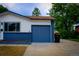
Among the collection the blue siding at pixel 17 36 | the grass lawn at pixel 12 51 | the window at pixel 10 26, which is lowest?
the grass lawn at pixel 12 51

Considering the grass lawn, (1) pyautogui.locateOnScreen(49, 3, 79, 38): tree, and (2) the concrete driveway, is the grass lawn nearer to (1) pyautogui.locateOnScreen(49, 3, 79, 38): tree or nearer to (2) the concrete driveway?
(2) the concrete driveway

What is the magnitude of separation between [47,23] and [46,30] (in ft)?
2.40

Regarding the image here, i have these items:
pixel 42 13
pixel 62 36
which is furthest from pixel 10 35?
pixel 62 36

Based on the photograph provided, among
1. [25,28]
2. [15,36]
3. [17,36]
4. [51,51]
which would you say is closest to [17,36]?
[17,36]

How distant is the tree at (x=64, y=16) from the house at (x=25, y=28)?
22.9 ft

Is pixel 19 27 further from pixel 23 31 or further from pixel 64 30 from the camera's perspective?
pixel 64 30

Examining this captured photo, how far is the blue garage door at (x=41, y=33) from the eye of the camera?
84.1ft

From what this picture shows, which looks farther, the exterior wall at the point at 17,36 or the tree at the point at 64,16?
the tree at the point at 64,16

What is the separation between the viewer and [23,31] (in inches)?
1010

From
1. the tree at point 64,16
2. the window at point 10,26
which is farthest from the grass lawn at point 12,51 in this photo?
the tree at point 64,16

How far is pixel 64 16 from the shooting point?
35.2 metres

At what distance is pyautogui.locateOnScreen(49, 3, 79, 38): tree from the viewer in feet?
108

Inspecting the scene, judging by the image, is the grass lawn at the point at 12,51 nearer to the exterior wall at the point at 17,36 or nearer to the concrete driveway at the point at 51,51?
the concrete driveway at the point at 51,51

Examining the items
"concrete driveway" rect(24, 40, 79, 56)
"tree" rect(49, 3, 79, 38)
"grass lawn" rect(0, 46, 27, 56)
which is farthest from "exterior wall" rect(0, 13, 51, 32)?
"grass lawn" rect(0, 46, 27, 56)
